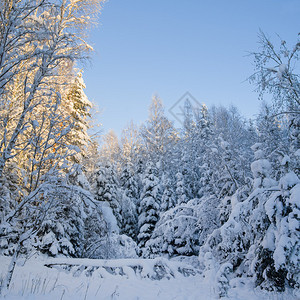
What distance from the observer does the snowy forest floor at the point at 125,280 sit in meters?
5.36

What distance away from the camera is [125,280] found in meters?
6.84

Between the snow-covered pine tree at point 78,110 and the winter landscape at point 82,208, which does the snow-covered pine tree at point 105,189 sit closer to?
the winter landscape at point 82,208

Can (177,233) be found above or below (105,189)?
below

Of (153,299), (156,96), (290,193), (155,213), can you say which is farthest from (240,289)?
(156,96)

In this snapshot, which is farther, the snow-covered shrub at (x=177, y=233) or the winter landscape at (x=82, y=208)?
the snow-covered shrub at (x=177, y=233)

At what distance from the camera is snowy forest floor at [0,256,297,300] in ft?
17.6

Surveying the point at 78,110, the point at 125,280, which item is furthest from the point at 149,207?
the point at 125,280

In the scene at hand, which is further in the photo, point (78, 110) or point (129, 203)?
point (129, 203)

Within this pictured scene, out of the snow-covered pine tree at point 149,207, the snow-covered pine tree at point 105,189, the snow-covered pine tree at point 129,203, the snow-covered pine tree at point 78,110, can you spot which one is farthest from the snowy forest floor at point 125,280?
the snow-covered pine tree at point 129,203

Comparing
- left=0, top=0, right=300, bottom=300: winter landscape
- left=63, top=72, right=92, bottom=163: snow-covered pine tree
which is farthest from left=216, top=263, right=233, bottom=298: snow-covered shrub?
left=63, top=72, right=92, bottom=163: snow-covered pine tree

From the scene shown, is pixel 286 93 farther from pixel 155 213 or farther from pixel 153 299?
pixel 155 213

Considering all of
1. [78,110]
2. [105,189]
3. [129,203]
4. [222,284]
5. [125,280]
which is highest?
[78,110]

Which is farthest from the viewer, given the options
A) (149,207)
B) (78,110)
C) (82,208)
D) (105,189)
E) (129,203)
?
(129,203)

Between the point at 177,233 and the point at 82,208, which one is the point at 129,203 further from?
the point at 82,208
